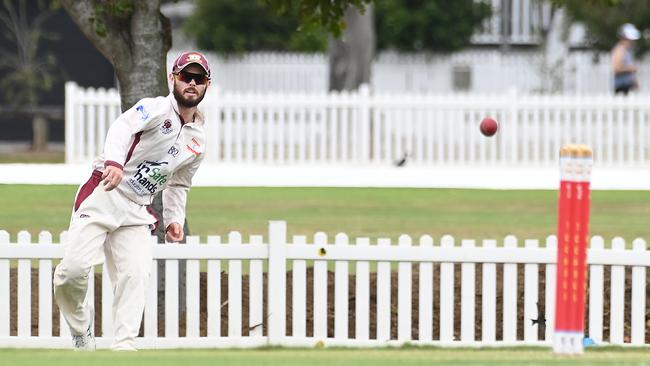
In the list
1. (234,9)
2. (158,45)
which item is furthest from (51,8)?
(158,45)

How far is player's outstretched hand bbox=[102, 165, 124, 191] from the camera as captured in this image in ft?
25.7

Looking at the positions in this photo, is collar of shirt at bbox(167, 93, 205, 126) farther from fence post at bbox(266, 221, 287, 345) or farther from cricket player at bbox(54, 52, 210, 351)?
fence post at bbox(266, 221, 287, 345)

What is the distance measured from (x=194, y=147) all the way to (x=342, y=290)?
184 centimetres

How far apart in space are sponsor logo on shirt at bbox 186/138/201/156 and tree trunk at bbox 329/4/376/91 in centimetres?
1932

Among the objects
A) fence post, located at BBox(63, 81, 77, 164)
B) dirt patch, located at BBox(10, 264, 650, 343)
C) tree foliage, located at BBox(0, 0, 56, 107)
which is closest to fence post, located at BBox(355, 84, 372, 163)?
fence post, located at BBox(63, 81, 77, 164)

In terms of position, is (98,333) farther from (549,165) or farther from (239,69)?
(239,69)

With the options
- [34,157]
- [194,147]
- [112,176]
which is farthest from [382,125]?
[112,176]

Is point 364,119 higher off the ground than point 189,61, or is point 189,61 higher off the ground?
point 189,61

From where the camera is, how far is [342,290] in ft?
32.2

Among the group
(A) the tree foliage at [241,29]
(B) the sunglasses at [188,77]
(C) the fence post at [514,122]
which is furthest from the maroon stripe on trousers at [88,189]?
(A) the tree foliage at [241,29]

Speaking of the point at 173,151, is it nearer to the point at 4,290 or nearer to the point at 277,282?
the point at 277,282

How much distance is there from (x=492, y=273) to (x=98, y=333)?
2.46m

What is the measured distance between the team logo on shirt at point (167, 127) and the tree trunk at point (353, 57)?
64.0 feet

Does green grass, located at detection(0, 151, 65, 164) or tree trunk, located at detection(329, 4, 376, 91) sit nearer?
green grass, located at detection(0, 151, 65, 164)
